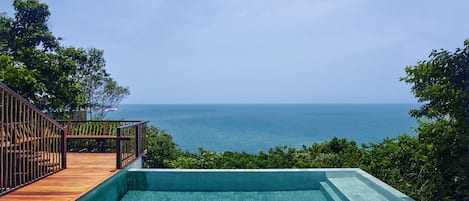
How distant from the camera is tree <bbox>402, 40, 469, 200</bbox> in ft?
12.3

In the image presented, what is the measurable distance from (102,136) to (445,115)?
272 inches

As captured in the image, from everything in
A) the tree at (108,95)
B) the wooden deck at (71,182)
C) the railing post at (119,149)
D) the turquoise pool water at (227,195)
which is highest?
the tree at (108,95)

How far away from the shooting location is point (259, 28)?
14891 mm

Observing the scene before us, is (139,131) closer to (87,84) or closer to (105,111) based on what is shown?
(87,84)

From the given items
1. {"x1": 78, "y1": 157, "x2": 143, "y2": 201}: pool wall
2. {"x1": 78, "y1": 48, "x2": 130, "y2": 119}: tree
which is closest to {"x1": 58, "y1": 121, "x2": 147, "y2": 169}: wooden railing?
{"x1": 78, "y1": 157, "x2": 143, "y2": 201}: pool wall

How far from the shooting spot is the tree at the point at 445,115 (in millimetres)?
3735

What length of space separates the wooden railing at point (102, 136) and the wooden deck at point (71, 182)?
52 centimetres

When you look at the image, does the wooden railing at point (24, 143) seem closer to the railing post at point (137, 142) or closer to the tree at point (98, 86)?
the railing post at point (137, 142)

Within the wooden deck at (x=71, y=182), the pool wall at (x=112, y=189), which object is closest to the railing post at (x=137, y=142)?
the pool wall at (x=112, y=189)

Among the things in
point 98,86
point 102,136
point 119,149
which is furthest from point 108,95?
point 119,149

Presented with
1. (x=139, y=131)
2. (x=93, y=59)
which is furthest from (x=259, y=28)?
(x=139, y=131)

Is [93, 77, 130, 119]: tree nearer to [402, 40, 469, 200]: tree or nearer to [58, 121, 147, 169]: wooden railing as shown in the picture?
[58, 121, 147, 169]: wooden railing

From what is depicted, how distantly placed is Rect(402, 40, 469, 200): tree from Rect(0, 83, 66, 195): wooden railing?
5.17 meters

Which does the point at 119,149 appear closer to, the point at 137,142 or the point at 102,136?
the point at 137,142
